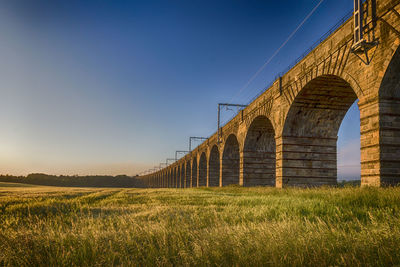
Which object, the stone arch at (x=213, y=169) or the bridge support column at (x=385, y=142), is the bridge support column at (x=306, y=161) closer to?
the bridge support column at (x=385, y=142)

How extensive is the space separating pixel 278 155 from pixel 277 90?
4.08 m

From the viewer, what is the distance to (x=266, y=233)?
3324 mm

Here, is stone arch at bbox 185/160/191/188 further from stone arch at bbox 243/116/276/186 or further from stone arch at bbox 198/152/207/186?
stone arch at bbox 243/116/276/186

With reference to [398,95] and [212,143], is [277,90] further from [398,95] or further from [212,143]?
[212,143]

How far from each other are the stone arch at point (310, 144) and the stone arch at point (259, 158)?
665 centimetres

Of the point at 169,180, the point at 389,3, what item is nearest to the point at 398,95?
the point at 389,3

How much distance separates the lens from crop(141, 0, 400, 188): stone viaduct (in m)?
9.46

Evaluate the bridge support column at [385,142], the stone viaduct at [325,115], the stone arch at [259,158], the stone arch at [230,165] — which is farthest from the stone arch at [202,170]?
the bridge support column at [385,142]

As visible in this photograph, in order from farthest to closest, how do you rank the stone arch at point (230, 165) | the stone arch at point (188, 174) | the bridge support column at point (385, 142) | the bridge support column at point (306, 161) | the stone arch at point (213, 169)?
the stone arch at point (188, 174), the stone arch at point (213, 169), the stone arch at point (230, 165), the bridge support column at point (306, 161), the bridge support column at point (385, 142)

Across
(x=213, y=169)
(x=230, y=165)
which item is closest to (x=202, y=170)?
(x=213, y=169)

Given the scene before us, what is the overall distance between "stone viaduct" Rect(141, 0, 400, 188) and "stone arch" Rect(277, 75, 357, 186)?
55mm

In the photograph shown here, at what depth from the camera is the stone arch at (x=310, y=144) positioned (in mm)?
16328

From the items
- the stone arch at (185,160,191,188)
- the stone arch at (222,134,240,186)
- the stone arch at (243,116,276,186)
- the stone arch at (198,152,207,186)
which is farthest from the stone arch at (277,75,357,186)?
the stone arch at (185,160,191,188)

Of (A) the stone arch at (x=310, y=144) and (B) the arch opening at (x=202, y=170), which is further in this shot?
(B) the arch opening at (x=202, y=170)
